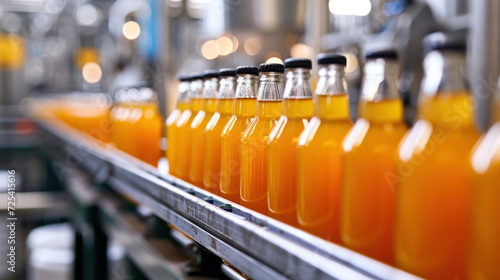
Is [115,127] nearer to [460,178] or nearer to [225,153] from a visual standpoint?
[225,153]

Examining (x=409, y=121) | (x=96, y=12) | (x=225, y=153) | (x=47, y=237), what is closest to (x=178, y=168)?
(x=225, y=153)

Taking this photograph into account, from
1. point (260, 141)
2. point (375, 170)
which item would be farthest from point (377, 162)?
point (260, 141)

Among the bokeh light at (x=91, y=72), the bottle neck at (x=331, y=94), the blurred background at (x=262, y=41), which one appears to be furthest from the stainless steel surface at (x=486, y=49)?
the bokeh light at (x=91, y=72)

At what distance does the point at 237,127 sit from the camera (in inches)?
38.0

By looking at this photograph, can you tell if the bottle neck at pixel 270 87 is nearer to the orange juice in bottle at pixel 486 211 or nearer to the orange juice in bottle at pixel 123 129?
the orange juice in bottle at pixel 486 211

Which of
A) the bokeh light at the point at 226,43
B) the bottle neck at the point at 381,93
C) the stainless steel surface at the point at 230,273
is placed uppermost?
the bokeh light at the point at 226,43

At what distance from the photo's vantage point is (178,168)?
127 centimetres

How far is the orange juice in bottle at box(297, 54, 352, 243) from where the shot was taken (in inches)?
28.9

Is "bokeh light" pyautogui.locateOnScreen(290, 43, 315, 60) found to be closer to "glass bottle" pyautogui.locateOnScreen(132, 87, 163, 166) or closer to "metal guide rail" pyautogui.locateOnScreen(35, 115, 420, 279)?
"glass bottle" pyautogui.locateOnScreen(132, 87, 163, 166)

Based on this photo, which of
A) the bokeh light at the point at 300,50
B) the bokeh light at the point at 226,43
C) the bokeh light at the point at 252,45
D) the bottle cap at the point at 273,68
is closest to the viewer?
the bottle cap at the point at 273,68

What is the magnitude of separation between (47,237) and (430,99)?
2842 mm

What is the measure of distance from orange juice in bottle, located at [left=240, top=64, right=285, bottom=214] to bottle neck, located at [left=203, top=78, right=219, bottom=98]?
0.26 m

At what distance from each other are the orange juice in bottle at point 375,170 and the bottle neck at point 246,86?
32 centimetres

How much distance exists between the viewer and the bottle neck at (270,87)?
2.84 feet
